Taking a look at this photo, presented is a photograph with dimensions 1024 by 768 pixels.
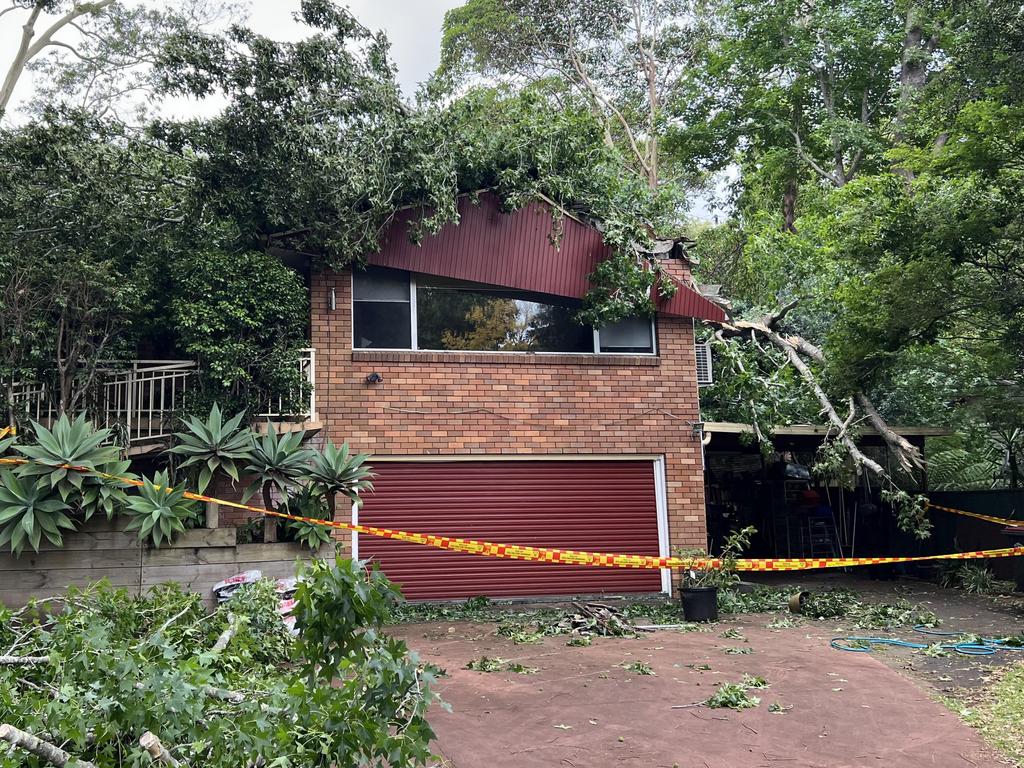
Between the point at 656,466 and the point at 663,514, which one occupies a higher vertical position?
the point at 656,466

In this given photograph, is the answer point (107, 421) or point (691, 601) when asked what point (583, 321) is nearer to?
point (691, 601)

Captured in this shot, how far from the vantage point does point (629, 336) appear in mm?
13688

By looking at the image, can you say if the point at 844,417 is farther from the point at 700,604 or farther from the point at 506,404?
the point at 506,404

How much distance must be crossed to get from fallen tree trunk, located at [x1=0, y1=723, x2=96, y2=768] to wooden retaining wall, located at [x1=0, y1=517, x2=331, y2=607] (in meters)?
4.17

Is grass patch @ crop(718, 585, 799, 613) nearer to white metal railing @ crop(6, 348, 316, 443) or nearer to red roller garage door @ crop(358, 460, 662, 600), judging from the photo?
red roller garage door @ crop(358, 460, 662, 600)

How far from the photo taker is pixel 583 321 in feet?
43.3

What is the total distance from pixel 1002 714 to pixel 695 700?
7.99 ft

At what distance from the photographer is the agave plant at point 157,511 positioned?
24.5 feet

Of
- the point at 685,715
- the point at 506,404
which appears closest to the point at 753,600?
the point at 506,404

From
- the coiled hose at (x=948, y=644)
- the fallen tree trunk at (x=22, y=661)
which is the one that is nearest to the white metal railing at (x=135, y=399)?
the fallen tree trunk at (x=22, y=661)

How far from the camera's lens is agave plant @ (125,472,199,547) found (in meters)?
7.45

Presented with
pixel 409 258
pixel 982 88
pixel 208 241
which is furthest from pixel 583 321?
pixel 982 88

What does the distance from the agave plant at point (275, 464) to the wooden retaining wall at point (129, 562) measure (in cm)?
69

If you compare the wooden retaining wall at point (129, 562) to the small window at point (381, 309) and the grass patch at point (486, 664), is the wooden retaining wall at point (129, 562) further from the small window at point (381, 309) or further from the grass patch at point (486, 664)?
the small window at point (381, 309)
